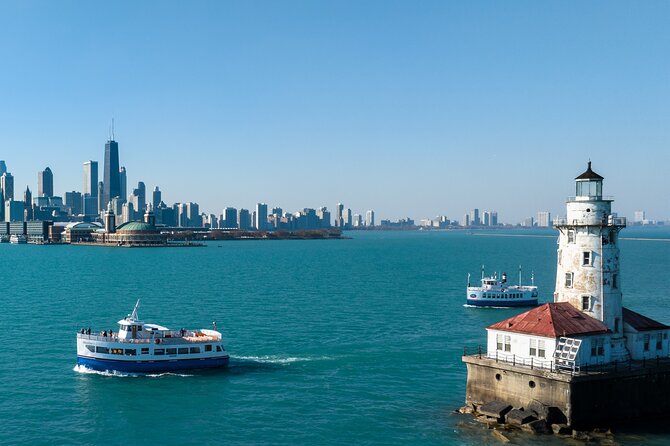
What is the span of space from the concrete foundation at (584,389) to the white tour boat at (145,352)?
80.2 ft

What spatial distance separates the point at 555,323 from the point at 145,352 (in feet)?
113

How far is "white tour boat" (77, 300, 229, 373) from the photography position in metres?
59.5

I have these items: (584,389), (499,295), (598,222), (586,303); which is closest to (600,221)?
(598,222)

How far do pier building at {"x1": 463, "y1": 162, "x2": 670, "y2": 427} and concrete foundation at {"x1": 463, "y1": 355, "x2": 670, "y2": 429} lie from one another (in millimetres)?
63

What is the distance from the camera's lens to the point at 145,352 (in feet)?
196

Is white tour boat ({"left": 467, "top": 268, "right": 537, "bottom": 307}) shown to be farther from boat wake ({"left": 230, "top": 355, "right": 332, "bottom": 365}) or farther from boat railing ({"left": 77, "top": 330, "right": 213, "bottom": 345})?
boat railing ({"left": 77, "top": 330, "right": 213, "bottom": 345})

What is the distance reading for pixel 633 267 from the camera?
7023 inches

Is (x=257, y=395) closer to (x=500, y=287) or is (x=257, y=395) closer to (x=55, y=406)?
(x=55, y=406)

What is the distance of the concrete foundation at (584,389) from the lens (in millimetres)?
42250

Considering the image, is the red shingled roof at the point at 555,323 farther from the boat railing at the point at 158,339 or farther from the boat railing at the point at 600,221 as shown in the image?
the boat railing at the point at 158,339

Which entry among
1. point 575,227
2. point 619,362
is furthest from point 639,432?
point 575,227

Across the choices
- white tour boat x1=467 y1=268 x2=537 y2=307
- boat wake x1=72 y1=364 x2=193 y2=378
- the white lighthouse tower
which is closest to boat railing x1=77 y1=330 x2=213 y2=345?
boat wake x1=72 y1=364 x2=193 y2=378

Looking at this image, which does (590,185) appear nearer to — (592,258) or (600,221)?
(600,221)

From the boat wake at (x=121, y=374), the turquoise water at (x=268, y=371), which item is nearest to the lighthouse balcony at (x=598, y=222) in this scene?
the turquoise water at (x=268, y=371)
